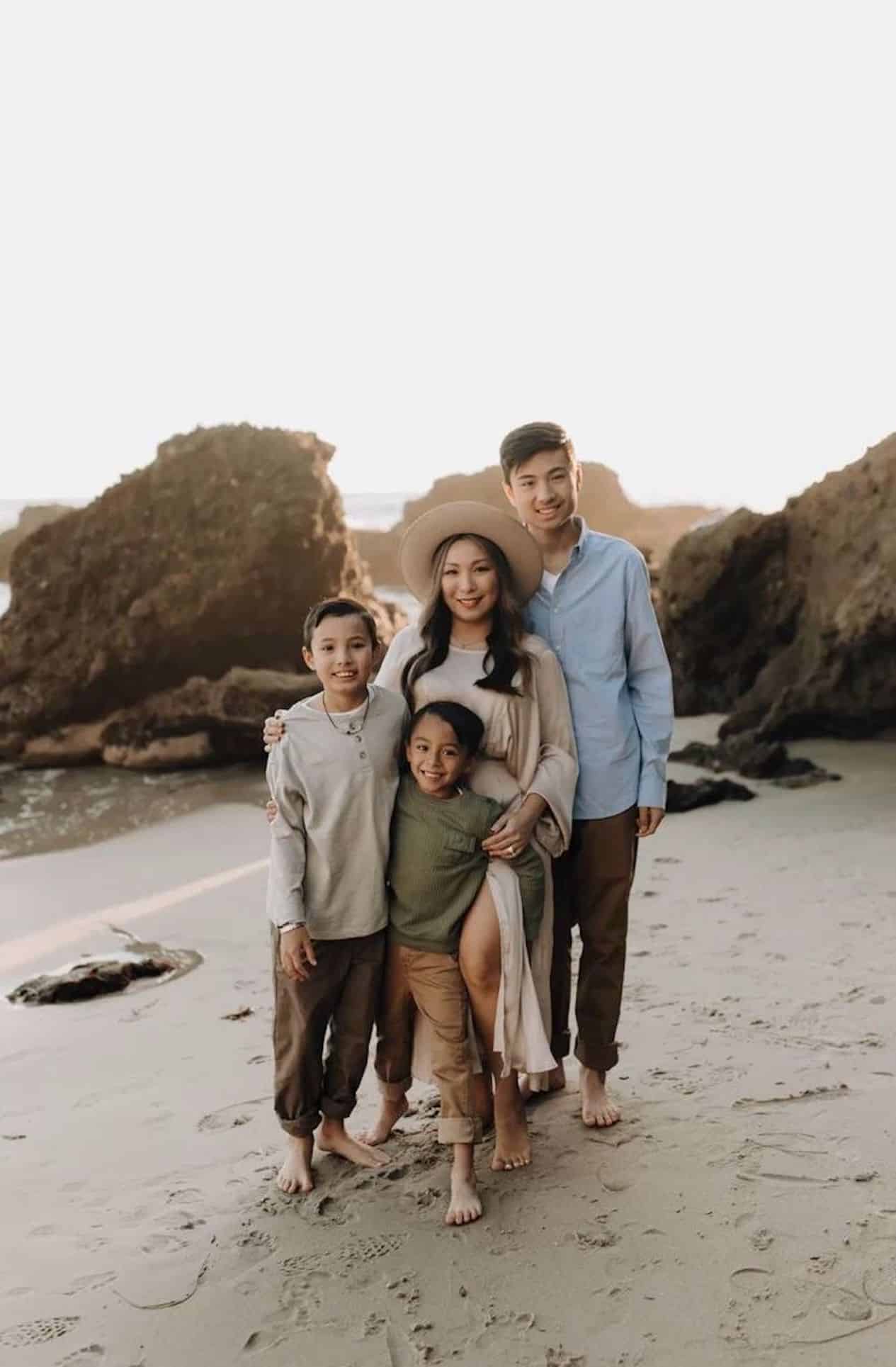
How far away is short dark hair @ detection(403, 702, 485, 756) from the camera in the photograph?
2.79 metres

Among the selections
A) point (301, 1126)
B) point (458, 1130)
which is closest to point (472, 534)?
point (458, 1130)

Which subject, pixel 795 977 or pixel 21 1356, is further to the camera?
pixel 795 977

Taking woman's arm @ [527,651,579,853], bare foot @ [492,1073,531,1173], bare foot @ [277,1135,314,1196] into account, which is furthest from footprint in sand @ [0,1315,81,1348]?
woman's arm @ [527,651,579,853]

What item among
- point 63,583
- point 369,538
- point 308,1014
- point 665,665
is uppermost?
point 369,538

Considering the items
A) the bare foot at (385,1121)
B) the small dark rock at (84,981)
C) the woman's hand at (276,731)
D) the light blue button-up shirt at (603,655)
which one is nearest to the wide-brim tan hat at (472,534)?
the light blue button-up shirt at (603,655)

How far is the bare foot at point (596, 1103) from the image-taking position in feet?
10.3

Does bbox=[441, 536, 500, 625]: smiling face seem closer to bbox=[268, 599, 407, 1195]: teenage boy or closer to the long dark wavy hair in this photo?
the long dark wavy hair

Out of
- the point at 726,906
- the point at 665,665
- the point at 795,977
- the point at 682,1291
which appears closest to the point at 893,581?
the point at 726,906

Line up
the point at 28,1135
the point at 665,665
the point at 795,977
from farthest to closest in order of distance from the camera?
the point at 795,977 → the point at 28,1135 → the point at 665,665

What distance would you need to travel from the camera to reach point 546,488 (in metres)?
3.07

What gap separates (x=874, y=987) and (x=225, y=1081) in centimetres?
214

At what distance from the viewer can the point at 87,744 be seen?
34.4 ft

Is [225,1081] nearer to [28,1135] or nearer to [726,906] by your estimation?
[28,1135]

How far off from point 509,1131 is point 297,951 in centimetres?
72
